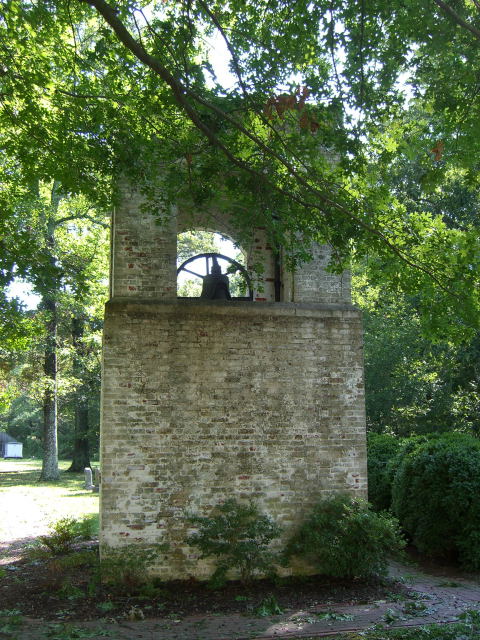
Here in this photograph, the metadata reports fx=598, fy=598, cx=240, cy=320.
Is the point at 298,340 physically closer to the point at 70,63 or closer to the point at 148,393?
the point at 148,393

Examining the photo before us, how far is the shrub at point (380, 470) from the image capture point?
1231 cm

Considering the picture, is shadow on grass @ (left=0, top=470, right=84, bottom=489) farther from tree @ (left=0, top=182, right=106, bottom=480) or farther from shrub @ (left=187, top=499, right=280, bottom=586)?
shrub @ (left=187, top=499, right=280, bottom=586)

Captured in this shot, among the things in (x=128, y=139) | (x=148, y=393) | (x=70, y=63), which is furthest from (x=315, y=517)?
(x=70, y=63)

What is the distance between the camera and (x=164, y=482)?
8188mm

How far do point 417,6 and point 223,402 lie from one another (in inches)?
213

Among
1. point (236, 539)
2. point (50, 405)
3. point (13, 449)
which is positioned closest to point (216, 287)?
point (236, 539)

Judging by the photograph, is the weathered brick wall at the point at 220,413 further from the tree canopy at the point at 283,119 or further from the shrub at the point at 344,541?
the tree canopy at the point at 283,119

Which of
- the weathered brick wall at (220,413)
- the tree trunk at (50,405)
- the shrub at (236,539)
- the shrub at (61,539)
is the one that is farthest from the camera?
the tree trunk at (50,405)

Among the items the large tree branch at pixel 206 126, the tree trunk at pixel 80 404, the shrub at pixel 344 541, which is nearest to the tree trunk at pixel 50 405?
the tree trunk at pixel 80 404

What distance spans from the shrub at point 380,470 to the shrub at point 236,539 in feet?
15.0

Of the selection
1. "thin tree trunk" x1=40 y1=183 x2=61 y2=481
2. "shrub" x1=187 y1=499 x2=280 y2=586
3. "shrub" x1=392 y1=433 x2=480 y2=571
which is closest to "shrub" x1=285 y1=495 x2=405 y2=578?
"shrub" x1=187 y1=499 x2=280 y2=586

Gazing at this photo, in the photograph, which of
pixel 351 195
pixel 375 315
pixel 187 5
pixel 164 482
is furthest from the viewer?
pixel 375 315

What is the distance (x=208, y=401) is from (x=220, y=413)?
24cm

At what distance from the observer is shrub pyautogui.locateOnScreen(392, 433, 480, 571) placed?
950 centimetres
